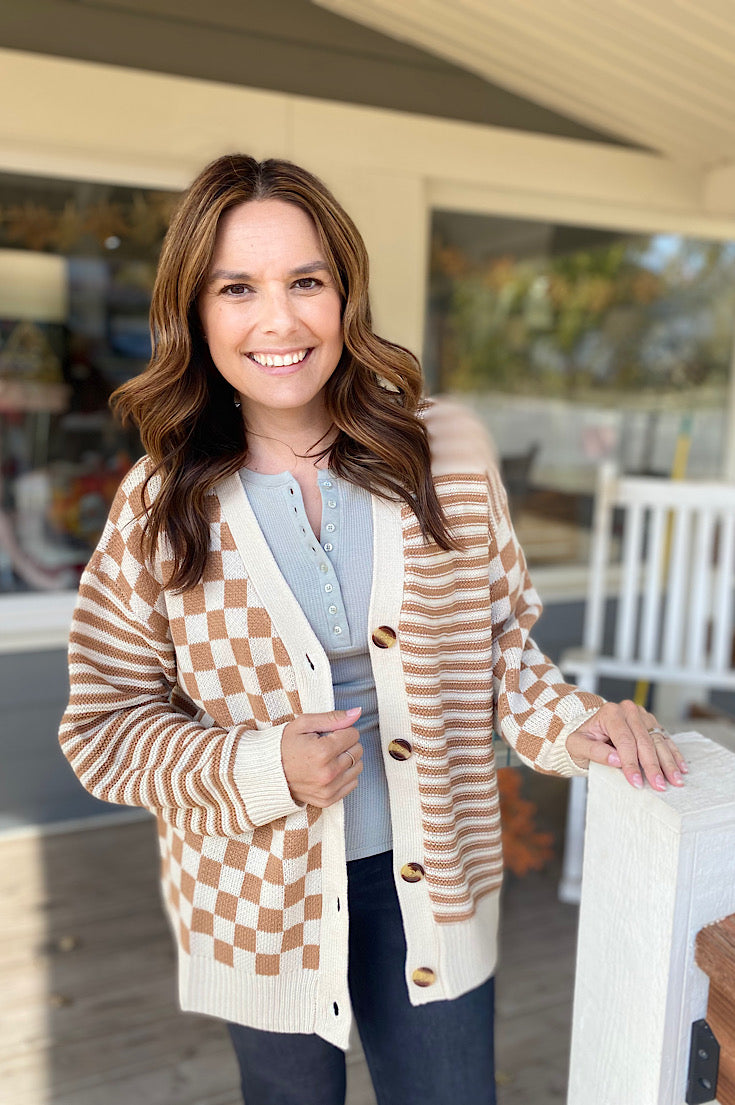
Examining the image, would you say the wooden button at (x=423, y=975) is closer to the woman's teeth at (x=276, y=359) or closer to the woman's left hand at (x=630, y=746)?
the woman's left hand at (x=630, y=746)

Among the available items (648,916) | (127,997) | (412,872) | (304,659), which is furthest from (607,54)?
(127,997)

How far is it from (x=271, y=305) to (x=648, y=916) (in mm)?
715

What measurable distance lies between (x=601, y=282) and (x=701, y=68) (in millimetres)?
1244

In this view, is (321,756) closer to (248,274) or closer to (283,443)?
(283,443)

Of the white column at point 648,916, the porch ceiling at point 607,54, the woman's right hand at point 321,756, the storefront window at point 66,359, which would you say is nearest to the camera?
the white column at point 648,916

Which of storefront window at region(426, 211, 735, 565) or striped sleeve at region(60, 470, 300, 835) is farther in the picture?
storefront window at region(426, 211, 735, 565)

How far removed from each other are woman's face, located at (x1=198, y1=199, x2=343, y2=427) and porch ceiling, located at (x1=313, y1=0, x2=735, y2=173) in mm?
1691

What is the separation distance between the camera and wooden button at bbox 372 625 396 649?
1063 mm

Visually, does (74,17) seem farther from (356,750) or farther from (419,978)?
(419,978)

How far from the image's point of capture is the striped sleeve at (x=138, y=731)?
3.34 feet

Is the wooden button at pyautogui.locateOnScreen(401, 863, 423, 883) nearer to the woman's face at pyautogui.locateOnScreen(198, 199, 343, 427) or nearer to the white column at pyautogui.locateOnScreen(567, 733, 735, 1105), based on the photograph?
the white column at pyautogui.locateOnScreen(567, 733, 735, 1105)

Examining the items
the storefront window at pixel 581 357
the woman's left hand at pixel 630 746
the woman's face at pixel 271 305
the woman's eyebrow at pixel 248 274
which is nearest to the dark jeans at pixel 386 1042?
the woman's left hand at pixel 630 746

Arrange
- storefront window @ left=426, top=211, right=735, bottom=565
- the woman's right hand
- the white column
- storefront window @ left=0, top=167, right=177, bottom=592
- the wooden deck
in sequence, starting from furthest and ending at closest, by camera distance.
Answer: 1. storefront window @ left=426, top=211, right=735, bottom=565
2. storefront window @ left=0, top=167, right=177, bottom=592
3. the wooden deck
4. the woman's right hand
5. the white column

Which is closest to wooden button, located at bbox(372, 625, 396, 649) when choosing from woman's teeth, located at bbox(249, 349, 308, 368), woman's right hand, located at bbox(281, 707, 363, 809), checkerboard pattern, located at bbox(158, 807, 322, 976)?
woman's right hand, located at bbox(281, 707, 363, 809)
